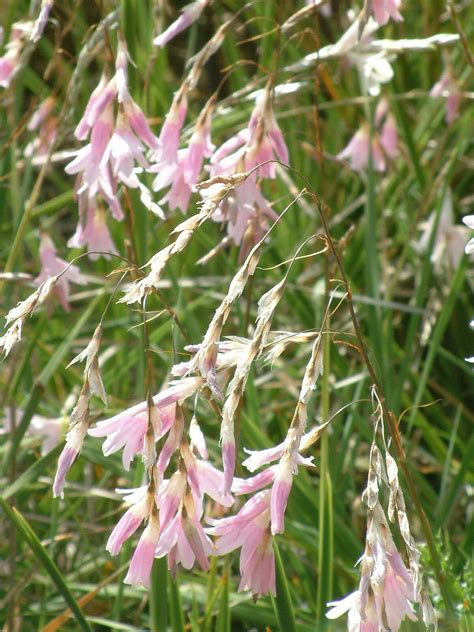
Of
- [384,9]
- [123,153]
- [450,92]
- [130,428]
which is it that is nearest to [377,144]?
[450,92]

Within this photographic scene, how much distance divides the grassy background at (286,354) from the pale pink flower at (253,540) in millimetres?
183

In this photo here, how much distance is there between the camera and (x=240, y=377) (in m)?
0.80

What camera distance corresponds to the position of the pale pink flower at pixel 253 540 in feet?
3.12

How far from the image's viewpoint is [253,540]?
3.14 ft

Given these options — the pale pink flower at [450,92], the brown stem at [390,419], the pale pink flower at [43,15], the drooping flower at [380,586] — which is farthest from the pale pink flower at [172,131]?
the pale pink flower at [450,92]

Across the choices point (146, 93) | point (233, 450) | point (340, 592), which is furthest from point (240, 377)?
point (146, 93)

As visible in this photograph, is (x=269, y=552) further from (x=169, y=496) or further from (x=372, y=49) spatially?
(x=372, y=49)

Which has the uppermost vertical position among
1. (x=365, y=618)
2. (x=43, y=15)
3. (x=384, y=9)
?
(x=43, y=15)

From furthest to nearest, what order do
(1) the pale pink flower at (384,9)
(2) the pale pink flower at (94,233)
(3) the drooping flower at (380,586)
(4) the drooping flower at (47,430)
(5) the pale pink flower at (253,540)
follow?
(4) the drooping flower at (47,430)
(2) the pale pink flower at (94,233)
(1) the pale pink flower at (384,9)
(5) the pale pink flower at (253,540)
(3) the drooping flower at (380,586)

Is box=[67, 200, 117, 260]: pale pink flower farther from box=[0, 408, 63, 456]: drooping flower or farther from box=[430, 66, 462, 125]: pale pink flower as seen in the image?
box=[430, 66, 462, 125]: pale pink flower

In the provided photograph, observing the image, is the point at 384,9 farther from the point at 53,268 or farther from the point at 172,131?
the point at 53,268

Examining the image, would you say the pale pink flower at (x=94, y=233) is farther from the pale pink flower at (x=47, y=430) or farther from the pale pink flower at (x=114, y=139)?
the pale pink flower at (x=47, y=430)

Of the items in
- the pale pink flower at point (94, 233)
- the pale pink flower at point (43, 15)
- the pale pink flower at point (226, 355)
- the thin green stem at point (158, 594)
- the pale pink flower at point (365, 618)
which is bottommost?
the thin green stem at point (158, 594)

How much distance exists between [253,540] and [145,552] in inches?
4.1
